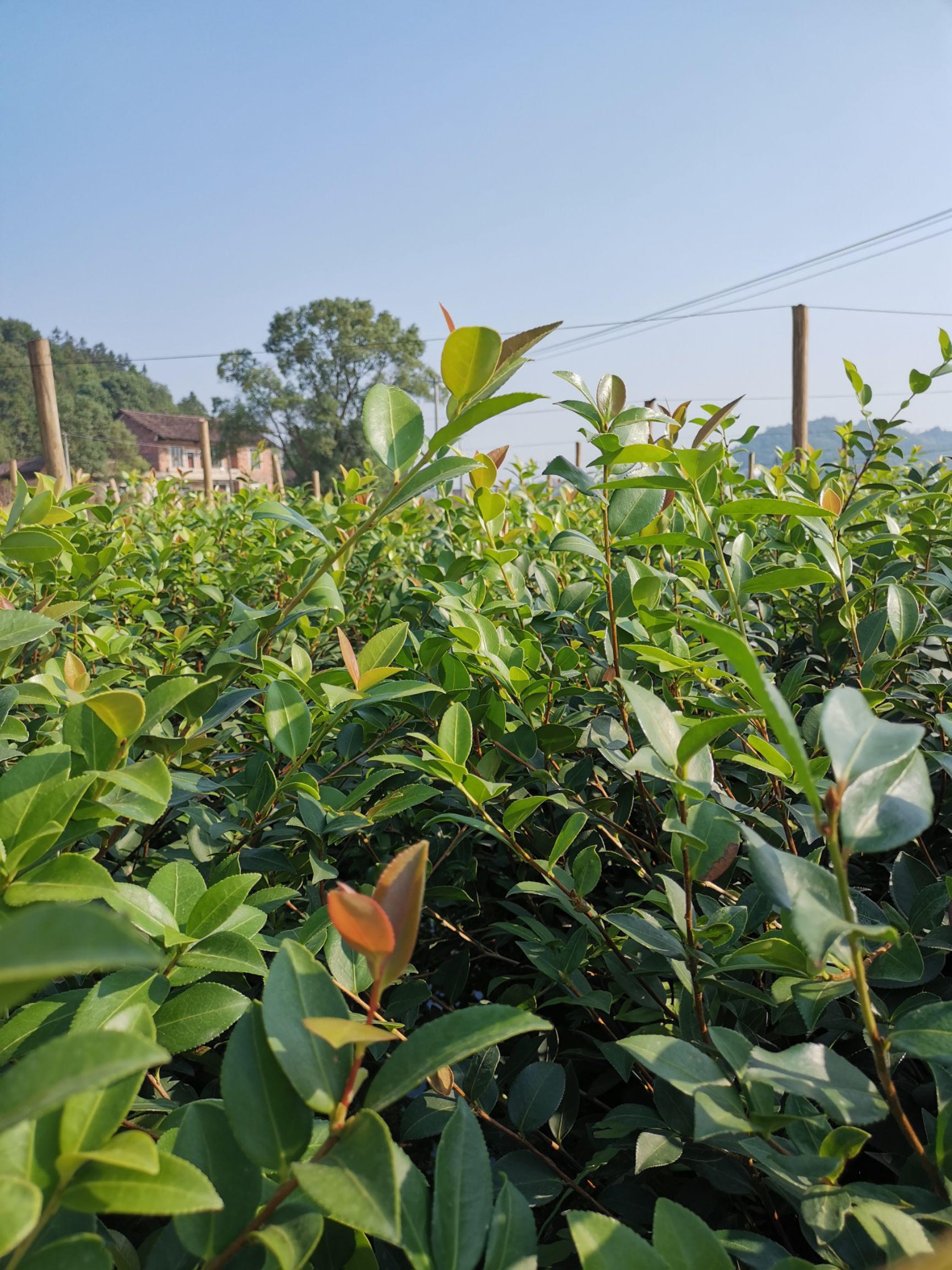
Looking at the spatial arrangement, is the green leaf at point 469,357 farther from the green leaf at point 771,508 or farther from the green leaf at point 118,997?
the green leaf at point 118,997

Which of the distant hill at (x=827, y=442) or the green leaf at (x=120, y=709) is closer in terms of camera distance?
the green leaf at (x=120, y=709)

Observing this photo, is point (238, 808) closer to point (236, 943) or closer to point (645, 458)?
point (236, 943)

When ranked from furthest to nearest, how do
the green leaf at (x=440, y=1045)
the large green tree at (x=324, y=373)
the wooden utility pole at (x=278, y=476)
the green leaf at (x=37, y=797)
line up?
the large green tree at (x=324, y=373) → the wooden utility pole at (x=278, y=476) → the green leaf at (x=37, y=797) → the green leaf at (x=440, y=1045)

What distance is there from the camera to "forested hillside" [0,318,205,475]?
156 feet

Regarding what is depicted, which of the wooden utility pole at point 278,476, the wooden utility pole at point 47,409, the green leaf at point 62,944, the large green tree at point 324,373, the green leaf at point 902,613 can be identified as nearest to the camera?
the green leaf at point 62,944

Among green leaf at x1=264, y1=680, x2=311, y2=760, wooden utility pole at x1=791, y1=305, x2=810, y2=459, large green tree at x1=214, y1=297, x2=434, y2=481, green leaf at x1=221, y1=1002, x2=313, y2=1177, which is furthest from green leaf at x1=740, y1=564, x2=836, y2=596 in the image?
large green tree at x1=214, y1=297, x2=434, y2=481

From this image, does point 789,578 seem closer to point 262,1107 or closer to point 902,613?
point 902,613

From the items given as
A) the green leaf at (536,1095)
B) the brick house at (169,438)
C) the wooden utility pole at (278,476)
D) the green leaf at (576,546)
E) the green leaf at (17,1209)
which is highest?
the brick house at (169,438)

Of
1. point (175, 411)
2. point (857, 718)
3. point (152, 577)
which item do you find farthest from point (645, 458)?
point (175, 411)

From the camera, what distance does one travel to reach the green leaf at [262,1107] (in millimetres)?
344

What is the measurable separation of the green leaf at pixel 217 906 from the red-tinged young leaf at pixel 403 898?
16 centimetres

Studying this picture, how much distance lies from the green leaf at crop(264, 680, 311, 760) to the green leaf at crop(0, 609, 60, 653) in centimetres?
18

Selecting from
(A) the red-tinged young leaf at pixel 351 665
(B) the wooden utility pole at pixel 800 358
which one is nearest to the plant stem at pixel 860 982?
(A) the red-tinged young leaf at pixel 351 665

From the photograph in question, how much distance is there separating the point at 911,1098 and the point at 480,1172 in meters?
0.42
